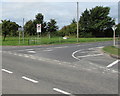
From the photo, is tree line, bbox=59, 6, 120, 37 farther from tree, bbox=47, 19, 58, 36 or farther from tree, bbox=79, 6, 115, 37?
tree, bbox=47, 19, 58, 36

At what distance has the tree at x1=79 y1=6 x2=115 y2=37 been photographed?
66644 millimetres

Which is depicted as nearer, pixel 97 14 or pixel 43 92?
pixel 43 92

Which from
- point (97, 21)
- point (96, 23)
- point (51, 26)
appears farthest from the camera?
point (51, 26)

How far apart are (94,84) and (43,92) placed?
189 cm

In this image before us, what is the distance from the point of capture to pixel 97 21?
67.9 meters

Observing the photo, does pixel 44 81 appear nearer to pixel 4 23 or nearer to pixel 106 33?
pixel 4 23

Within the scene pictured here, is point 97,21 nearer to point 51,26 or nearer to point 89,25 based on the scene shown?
point 89,25

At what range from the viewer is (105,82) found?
6.11m

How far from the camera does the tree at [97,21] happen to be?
6664 centimetres

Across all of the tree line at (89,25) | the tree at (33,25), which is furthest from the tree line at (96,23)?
the tree at (33,25)

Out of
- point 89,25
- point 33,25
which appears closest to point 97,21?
point 89,25

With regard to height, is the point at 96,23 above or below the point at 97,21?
below

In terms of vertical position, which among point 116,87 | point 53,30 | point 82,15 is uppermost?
point 82,15

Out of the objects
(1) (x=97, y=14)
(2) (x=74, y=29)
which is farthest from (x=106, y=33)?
(2) (x=74, y=29)
